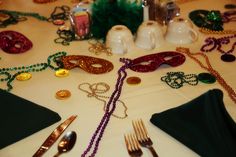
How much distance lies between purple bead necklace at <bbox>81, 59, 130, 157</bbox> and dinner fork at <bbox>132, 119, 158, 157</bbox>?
0.22ft

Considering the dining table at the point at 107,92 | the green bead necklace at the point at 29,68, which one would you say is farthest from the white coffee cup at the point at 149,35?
the green bead necklace at the point at 29,68

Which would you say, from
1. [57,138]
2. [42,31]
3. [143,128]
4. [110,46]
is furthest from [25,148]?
[42,31]

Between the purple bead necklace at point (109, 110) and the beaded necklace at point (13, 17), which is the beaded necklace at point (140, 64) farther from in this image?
the beaded necklace at point (13, 17)

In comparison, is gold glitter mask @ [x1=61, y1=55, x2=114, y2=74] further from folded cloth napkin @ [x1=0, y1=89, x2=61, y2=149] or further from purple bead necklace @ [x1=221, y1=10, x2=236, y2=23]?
purple bead necklace @ [x1=221, y1=10, x2=236, y2=23]

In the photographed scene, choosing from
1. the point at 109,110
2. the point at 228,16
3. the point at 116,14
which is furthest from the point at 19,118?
the point at 228,16

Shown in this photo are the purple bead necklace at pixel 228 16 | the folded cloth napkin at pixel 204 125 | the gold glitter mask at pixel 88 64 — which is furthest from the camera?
the purple bead necklace at pixel 228 16

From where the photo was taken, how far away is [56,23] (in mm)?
1310

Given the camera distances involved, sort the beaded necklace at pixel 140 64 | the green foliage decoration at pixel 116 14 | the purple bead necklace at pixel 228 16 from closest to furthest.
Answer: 1. the beaded necklace at pixel 140 64
2. the green foliage decoration at pixel 116 14
3. the purple bead necklace at pixel 228 16

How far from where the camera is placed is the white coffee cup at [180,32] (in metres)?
1.11

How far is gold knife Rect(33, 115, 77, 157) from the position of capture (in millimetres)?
752

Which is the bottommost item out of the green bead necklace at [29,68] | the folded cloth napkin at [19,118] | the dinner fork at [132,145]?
the dinner fork at [132,145]

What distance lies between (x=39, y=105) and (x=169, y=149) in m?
0.33

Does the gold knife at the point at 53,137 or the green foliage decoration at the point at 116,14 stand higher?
the green foliage decoration at the point at 116,14

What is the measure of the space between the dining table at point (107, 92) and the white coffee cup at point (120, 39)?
0.02 metres
